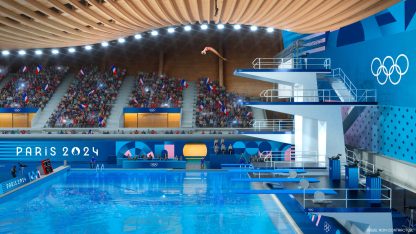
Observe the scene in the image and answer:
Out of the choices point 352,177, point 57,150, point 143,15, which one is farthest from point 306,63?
point 57,150

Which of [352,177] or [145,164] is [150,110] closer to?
[145,164]

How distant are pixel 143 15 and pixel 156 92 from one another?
22063 millimetres

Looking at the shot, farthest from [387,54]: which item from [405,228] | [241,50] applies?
[241,50]

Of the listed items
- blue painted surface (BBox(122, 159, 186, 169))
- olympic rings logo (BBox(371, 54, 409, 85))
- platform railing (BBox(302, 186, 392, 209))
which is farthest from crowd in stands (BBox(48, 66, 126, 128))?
platform railing (BBox(302, 186, 392, 209))

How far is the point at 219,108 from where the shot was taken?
41.7 meters

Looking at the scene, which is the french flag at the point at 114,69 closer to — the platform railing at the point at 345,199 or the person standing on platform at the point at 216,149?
the person standing on platform at the point at 216,149

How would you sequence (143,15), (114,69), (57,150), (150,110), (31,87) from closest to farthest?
(143,15)
(57,150)
(150,110)
(114,69)
(31,87)

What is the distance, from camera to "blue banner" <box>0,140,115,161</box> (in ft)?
114

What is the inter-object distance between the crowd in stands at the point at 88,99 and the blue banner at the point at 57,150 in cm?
443

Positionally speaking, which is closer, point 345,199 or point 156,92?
point 345,199

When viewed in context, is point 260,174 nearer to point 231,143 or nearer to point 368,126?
point 368,126

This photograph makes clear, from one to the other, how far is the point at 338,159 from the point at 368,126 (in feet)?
13.8

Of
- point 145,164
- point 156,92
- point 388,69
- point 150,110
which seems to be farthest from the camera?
point 156,92

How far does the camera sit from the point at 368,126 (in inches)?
853
